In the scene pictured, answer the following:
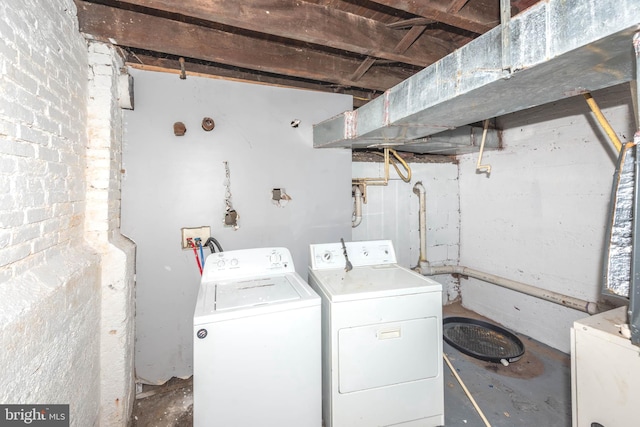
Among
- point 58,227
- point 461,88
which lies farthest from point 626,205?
point 58,227

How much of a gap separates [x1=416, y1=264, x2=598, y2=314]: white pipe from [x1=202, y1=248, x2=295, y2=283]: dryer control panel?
182 cm

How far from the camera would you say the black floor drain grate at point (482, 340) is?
2.41 meters

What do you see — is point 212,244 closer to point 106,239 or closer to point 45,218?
point 106,239

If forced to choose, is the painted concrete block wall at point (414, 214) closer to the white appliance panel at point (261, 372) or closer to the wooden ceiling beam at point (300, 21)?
the wooden ceiling beam at point (300, 21)

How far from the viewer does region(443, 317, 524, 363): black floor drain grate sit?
94.7 inches

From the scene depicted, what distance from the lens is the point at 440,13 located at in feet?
4.71

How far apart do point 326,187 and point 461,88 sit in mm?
1464

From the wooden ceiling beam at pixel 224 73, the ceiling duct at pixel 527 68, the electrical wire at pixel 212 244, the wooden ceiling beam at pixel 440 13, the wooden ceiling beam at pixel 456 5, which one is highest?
the wooden ceiling beam at pixel 224 73

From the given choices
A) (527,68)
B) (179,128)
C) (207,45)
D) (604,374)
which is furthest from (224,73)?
(604,374)

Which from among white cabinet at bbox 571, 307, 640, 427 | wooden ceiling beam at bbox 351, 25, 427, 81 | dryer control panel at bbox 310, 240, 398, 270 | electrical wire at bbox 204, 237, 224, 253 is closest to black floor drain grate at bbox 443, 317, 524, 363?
dryer control panel at bbox 310, 240, 398, 270

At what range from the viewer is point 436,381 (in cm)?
172

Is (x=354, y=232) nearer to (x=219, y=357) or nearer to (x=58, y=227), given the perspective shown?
(x=219, y=357)

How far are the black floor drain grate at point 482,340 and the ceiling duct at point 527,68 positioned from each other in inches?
77.9

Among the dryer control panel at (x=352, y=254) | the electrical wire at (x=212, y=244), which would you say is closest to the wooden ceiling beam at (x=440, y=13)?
the dryer control panel at (x=352, y=254)
